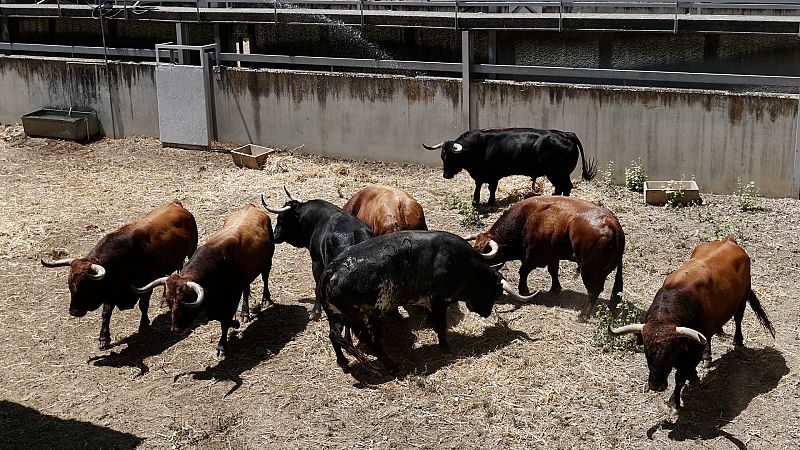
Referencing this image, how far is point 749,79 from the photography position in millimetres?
15672

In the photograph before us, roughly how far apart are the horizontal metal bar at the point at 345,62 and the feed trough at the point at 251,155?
1801 millimetres

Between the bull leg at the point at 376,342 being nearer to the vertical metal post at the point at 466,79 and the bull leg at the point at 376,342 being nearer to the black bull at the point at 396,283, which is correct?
the black bull at the point at 396,283

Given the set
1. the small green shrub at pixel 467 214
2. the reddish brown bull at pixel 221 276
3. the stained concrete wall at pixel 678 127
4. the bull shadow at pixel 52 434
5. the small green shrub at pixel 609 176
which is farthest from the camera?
the small green shrub at pixel 609 176

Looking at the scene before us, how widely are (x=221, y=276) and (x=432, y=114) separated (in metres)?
7.86

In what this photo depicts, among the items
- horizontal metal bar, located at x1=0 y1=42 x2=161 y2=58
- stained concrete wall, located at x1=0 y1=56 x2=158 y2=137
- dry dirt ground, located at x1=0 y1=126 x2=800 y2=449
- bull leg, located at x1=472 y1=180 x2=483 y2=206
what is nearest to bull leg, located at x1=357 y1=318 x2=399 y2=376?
dry dirt ground, located at x1=0 y1=126 x2=800 y2=449

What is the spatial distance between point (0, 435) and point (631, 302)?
23.5ft

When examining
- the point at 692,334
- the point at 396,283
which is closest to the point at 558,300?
the point at 396,283

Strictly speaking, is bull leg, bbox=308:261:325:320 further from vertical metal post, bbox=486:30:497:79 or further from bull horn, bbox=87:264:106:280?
vertical metal post, bbox=486:30:497:79

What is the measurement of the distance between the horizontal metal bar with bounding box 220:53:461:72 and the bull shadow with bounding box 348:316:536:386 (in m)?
7.63

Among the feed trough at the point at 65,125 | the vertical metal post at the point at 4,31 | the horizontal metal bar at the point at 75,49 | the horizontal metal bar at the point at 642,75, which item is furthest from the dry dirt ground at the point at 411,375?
the vertical metal post at the point at 4,31

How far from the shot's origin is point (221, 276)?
11109mm

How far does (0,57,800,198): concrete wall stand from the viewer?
51.3 ft

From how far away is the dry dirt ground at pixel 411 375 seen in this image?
9.27 m

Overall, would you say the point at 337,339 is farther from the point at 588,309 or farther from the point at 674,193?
the point at 674,193
